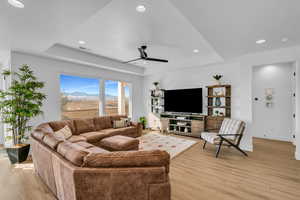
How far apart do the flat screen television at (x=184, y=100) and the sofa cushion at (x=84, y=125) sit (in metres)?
3.17

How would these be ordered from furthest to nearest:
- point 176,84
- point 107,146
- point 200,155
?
point 176,84
point 200,155
point 107,146

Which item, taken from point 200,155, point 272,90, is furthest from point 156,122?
point 272,90

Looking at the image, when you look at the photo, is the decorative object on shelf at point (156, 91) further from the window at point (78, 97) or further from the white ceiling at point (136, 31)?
the window at point (78, 97)

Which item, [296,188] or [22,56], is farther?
[22,56]

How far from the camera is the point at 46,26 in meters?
2.24

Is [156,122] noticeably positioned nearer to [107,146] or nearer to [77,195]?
[107,146]

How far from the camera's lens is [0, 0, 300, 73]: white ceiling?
179 cm

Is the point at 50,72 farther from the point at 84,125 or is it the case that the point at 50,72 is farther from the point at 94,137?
the point at 94,137

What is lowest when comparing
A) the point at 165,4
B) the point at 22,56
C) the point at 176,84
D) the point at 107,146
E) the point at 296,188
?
the point at 296,188

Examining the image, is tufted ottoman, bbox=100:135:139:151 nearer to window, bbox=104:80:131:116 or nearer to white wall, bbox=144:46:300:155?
window, bbox=104:80:131:116

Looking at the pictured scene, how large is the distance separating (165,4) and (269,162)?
3.84 meters

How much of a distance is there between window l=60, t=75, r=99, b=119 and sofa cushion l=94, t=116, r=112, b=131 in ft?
2.28

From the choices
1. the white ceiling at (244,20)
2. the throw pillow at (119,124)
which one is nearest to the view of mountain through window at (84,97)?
the throw pillow at (119,124)

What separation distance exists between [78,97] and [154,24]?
3577mm
